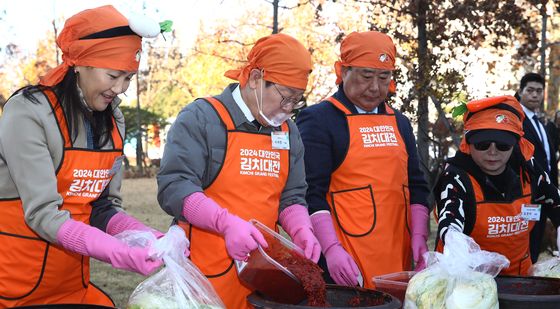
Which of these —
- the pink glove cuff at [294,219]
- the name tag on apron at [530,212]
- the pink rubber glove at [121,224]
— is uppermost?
the pink rubber glove at [121,224]

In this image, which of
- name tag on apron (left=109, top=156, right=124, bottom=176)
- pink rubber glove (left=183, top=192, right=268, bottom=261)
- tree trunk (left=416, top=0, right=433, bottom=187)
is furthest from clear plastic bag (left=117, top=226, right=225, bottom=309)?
tree trunk (left=416, top=0, right=433, bottom=187)

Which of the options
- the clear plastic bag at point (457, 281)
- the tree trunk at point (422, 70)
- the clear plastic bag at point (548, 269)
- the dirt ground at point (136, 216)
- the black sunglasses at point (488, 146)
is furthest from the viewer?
the dirt ground at point (136, 216)

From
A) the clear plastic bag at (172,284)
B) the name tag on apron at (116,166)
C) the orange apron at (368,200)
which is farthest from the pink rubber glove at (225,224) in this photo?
the orange apron at (368,200)

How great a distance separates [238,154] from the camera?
272cm

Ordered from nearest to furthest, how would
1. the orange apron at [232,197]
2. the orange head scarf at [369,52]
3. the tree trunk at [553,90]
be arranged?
the orange apron at [232,197]
the orange head scarf at [369,52]
the tree trunk at [553,90]

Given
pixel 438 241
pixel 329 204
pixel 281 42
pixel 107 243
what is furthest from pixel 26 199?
pixel 438 241

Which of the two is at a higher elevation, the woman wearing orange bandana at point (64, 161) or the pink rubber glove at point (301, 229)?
the woman wearing orange bandana at point (64, 161)

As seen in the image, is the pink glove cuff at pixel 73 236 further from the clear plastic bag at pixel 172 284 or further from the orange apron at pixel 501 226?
the orange apron at pixel 501 226

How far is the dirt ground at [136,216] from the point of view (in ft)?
22.0

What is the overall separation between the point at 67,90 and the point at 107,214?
50cm

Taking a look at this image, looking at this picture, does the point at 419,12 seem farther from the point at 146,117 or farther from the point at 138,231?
the point at 146,117

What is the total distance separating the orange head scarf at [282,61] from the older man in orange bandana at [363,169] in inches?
25.2

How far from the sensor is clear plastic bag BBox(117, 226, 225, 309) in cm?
207

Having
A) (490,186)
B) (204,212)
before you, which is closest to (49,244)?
(204,212)
